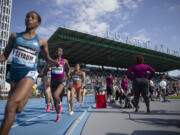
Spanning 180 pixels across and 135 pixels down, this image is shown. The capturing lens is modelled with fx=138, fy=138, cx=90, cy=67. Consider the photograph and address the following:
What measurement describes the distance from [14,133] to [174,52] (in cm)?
5037

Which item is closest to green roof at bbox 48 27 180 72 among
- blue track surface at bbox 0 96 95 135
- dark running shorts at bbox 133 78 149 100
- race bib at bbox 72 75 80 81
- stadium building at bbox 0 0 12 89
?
stadium building at bbox 0 0 12 89

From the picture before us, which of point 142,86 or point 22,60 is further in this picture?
point 142,86

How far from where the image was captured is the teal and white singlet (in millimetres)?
2053

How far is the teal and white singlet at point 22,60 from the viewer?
6.73 ft

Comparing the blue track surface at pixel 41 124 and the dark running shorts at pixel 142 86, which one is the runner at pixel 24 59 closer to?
the blue track surface at pixel 41 124

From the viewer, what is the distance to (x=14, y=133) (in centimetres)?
286

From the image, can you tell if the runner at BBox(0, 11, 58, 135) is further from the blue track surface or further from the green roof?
the green roof

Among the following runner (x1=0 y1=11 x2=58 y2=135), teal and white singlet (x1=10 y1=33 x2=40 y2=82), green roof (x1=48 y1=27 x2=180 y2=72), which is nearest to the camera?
runner (x1=0 y1=11 x2=58 y2=135)

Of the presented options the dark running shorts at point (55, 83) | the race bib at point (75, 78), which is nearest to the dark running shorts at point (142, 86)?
the race bib at point (75, 78)

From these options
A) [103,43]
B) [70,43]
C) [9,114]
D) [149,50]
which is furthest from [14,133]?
[149,50]

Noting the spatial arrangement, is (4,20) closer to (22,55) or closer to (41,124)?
(41,124)

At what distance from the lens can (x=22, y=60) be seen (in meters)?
2.07

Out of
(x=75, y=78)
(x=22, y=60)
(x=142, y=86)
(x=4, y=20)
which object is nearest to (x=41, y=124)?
(x=22, y=60)

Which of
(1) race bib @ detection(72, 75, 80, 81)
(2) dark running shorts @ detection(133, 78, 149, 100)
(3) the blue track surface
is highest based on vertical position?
(1) race bib @ detection(72, 75, 80, 81)
